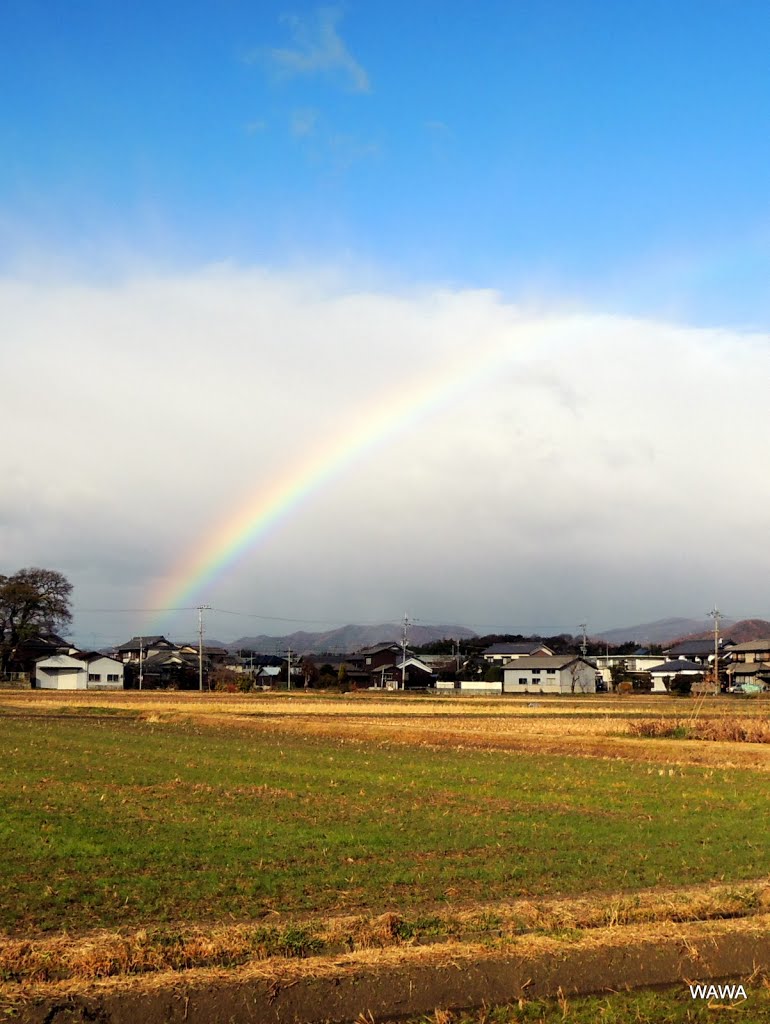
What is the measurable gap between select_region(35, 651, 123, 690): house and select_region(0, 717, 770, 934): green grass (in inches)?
3986

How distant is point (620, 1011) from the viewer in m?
7.74

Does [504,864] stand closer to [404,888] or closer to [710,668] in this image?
[404,888]

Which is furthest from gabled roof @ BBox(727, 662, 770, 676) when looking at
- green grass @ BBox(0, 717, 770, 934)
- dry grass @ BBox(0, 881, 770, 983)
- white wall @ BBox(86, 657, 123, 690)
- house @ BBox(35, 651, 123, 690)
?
dry grass @ BBox(0, 881, 770, 983)

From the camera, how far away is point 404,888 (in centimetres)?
1175

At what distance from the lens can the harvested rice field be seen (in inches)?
316

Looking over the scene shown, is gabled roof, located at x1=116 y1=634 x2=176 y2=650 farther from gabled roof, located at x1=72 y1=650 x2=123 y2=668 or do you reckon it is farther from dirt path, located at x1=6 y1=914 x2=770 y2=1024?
dirt path, located at x1=6 y1=914 x2=770 y2=1024

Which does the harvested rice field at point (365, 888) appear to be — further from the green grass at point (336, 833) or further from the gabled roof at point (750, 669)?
the gabled roof at point (750, 669)

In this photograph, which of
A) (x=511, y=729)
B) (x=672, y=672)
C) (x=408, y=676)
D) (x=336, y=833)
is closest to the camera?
(x=336, y=833)

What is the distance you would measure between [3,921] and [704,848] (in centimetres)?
1085

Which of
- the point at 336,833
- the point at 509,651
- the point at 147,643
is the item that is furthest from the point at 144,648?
the point at 336,833

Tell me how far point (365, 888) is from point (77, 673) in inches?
4817

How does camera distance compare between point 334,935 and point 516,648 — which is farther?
point 516,648

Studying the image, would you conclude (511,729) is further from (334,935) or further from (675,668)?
(675,668)

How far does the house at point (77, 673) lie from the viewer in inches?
4875
